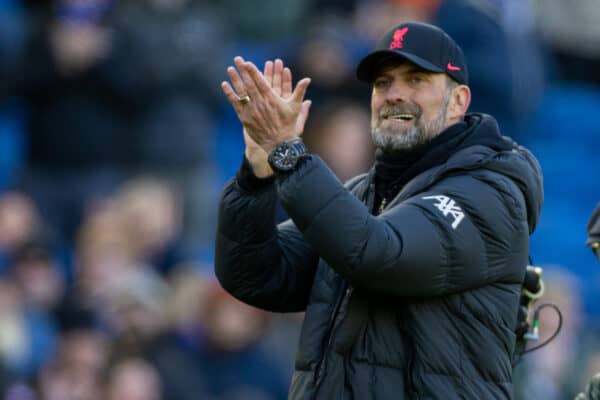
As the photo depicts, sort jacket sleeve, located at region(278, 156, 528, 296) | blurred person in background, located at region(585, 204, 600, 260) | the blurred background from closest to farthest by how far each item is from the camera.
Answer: jacket sleeve, located at region(278, 156, 528, 296) → blurred person in background, located at region(585, 204, 600, 260) → the blurred background

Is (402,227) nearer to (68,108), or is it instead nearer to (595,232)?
(595,232)

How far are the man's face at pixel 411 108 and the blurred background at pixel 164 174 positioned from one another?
285 centimetres

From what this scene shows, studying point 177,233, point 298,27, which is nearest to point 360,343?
point 177,233

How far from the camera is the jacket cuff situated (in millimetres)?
5078

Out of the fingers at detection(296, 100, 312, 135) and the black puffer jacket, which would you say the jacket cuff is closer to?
the black puffer jacket

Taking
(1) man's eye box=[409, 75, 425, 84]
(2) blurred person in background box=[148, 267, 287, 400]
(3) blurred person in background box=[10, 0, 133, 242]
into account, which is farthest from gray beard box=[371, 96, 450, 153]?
(3) blurred person in background box=[10, 0, 133, 242]

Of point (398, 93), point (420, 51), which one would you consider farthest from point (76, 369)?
point (420, 51)

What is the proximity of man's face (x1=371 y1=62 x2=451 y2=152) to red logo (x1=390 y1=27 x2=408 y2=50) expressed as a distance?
0.08 meters

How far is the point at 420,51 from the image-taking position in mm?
4918

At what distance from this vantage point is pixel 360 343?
4793mm

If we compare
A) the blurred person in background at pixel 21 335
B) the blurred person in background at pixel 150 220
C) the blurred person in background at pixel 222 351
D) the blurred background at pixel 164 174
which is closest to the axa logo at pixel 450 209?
the blurred background at pixel 164 174

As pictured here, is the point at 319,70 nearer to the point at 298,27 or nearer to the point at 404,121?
the point at 298,27

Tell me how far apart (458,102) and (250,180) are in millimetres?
775

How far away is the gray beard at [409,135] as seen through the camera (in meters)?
4.95
